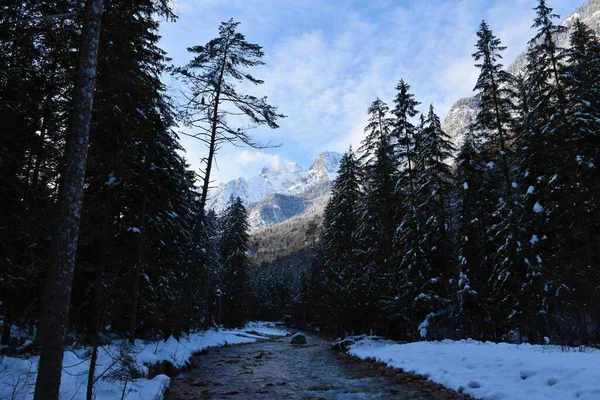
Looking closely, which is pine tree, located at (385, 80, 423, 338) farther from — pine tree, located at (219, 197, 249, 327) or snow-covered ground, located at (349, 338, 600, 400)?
pine tree, located at (219, 197, 249, 327)

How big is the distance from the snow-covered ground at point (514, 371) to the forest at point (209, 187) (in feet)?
12.5

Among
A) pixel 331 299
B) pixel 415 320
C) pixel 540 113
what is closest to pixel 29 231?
pixel 415 320

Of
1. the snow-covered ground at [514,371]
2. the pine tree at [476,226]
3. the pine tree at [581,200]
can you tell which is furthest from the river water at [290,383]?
the pine tree at [476,226]

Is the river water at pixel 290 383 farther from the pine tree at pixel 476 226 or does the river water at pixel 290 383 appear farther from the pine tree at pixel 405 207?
the pine tree at pixel 476 226

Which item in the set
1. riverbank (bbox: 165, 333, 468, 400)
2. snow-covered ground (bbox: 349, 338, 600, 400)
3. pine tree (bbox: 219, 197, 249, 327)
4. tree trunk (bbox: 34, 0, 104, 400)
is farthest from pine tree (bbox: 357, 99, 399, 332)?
pine tree (bbox: 219, 197, 249, 327)

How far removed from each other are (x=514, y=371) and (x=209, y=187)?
1287 centimetres

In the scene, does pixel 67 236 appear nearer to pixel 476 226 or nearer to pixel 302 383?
pixel 302 383

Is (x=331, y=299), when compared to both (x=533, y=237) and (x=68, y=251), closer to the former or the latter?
(x=533, y=237)

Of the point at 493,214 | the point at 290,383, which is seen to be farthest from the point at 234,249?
the point at 290,383

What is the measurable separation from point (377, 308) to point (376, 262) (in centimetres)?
325

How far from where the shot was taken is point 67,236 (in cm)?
584

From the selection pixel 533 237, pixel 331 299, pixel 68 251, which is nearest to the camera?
pixel 68 251

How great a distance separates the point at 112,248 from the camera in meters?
13.4

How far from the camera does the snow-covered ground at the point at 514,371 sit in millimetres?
6258
